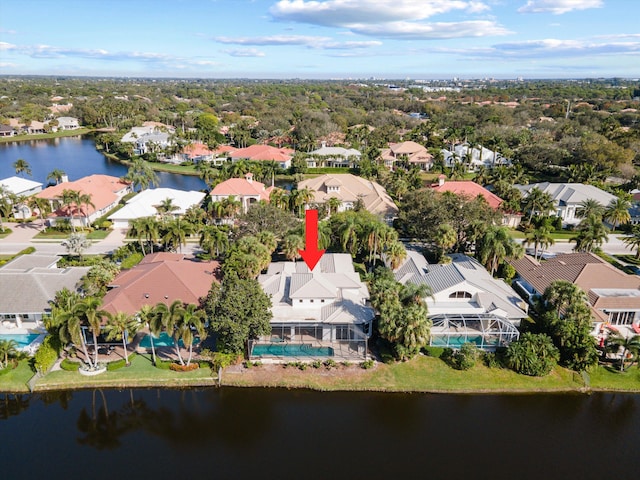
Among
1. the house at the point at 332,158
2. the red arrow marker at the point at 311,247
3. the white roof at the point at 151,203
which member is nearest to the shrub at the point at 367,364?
the red arrow marker at the point at 311,247

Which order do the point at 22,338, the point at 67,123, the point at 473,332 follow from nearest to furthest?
the point at 473,332 < the point at 22,338 < the point at 67,123

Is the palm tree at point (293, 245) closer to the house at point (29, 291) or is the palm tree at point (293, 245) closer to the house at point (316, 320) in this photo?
the house at point (316, 320)

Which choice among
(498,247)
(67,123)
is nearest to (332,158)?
(498,247)

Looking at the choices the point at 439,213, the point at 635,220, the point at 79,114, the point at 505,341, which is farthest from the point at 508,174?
the point at 79,114

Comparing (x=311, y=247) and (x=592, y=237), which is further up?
(x=592, y=237)

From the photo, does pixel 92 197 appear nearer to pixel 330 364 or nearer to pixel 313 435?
pixel 330 364

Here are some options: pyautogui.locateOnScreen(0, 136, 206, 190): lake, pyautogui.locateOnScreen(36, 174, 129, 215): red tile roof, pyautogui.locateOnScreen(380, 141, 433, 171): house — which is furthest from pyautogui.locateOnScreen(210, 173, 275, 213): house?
pyautogui.locateOnScreen(380, 141, 433, 171): house
